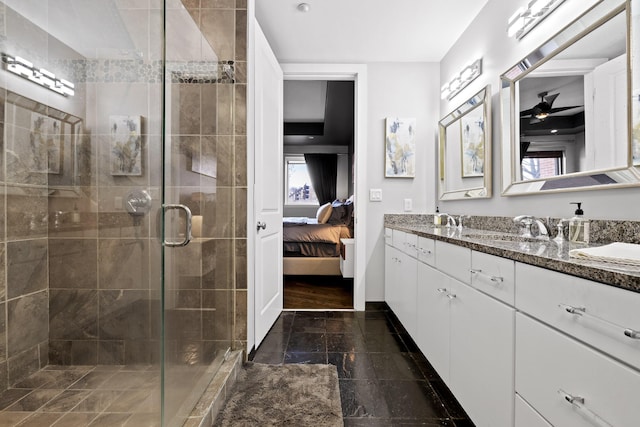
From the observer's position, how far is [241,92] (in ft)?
5.89

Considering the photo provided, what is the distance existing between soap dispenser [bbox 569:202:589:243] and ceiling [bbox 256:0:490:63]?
1.71 metres

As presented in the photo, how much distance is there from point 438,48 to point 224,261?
259 centimetres

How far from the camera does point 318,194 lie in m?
6.75

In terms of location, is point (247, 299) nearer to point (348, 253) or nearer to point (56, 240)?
point (56, 240)

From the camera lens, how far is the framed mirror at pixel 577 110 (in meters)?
1.12

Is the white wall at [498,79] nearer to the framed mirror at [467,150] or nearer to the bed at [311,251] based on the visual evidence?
the framed mirror at [467,150]

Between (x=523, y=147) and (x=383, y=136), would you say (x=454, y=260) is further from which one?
(x=383, y=136)

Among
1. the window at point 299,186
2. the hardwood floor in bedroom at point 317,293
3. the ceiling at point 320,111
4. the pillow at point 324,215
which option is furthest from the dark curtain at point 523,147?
the window at point 299,186

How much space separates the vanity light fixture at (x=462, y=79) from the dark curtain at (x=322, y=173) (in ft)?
13.6

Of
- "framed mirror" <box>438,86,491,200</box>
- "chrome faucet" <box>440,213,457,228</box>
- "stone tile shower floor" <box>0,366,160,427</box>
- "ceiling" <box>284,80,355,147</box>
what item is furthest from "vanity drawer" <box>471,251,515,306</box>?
"ceiling" <box>284,80,355,147</box>

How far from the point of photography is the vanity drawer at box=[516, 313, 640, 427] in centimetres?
61

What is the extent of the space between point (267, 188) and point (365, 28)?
1.51 meters

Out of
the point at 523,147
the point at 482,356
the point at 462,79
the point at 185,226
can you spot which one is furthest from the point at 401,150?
the point at 185,226

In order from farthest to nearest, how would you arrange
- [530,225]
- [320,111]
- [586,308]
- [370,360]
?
[320,111]
[370,360]
[530,225]
[586,308]
